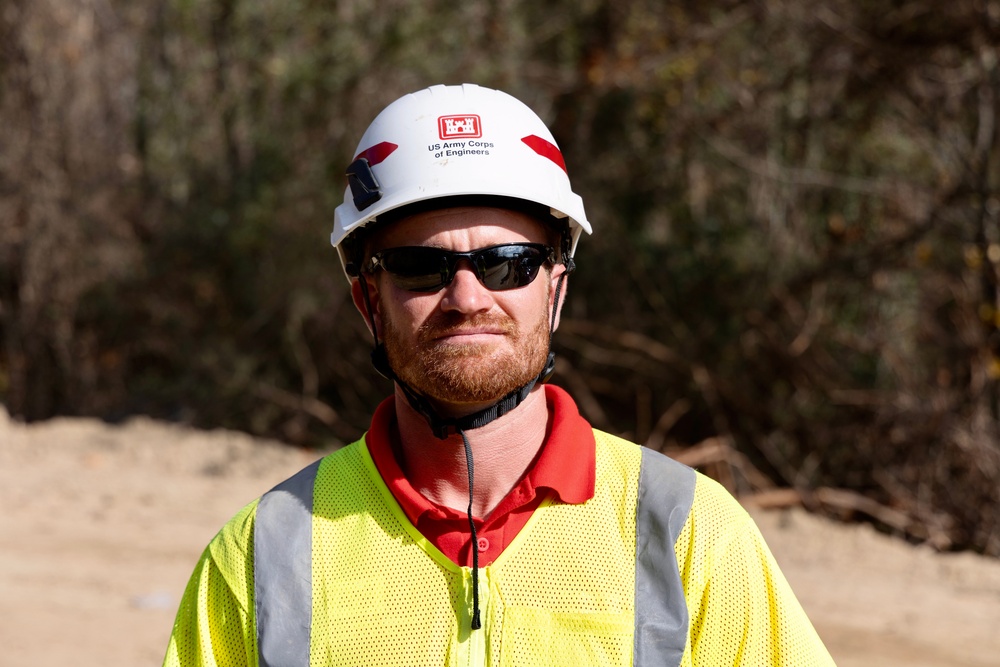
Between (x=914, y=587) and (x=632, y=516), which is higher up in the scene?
(x=632, y=516)

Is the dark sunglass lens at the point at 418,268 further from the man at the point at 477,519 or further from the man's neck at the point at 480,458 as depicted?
the man's neck at the point at 480,458

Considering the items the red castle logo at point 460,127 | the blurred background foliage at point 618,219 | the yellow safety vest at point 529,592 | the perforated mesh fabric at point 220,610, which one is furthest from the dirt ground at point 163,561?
the red castle logo at point 460,127

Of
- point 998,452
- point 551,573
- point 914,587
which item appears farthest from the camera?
point 998,452

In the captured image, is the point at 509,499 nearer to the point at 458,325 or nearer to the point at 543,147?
the point at 458,325

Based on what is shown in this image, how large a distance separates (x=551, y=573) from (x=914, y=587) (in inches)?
225

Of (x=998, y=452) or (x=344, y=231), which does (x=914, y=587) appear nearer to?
(x=998, y=452)

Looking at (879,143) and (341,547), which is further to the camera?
(879,143)

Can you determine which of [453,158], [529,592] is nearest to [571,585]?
[529,592]

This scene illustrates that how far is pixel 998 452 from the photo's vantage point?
806 centimetres

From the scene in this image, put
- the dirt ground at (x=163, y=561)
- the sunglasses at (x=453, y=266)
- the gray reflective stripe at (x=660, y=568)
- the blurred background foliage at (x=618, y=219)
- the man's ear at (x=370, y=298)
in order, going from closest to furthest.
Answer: the gray reflective stripe at (x=660, y=568) < the sunglasses at (x=453, y=266) < the man's ear at (x=370, y=298) < the dirt ground at (x=163, y=561) < the blurred background foliage at (x=618, y=219)

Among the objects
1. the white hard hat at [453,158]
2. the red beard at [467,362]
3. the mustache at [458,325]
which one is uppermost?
the white hard hat at [453,158]

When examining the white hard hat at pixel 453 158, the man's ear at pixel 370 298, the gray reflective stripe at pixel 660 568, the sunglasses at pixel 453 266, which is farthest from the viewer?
the man's ear at pixel 370 298

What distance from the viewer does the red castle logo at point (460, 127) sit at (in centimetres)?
254

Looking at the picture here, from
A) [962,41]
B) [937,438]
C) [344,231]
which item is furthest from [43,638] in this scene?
[962,41]
